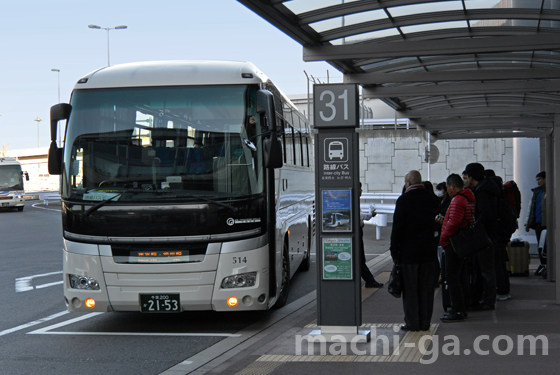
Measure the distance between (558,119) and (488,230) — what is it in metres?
1.66

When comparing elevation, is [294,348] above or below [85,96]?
below

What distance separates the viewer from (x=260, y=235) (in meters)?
8.14

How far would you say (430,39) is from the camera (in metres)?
8.80

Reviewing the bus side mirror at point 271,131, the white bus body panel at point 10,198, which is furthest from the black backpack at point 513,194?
the white bus body panel at point 10,198

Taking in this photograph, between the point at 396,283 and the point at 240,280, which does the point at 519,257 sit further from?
the point at 240,280

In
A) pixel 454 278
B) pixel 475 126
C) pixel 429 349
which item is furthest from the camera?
pixel 475 126

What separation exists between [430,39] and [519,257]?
5.08 metres

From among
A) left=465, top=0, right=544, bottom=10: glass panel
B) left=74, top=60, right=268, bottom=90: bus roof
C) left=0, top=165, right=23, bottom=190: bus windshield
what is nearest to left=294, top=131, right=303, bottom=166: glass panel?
left=74, top=60, right=268, bottom=90: bus roof

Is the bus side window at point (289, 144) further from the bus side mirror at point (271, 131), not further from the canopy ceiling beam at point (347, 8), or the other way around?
the canopy ceiling beam at point (347, 8)

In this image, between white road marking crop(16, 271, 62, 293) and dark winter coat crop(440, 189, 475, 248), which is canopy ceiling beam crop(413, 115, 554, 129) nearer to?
dark winter coat crop(440, 189, 475, 248)

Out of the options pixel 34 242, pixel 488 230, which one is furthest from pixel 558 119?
pixel 34 242

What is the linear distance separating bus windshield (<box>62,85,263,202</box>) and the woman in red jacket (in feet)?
7.32

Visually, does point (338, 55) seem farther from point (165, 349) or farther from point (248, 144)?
point (165, 349)

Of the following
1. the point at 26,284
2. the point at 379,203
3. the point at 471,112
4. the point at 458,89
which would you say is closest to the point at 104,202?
the point at 26,284
